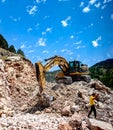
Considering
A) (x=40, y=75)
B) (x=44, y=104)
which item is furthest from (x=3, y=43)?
(x=44, y=104)

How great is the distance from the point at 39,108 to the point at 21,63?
→ 9816 millimetres

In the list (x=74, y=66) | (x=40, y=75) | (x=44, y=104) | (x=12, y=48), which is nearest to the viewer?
(x=44, y=104)

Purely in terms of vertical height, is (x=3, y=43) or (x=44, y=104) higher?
(x=3, y=43)

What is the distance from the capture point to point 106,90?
25562 millimetres

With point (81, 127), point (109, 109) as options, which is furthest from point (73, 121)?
point (109, 109)

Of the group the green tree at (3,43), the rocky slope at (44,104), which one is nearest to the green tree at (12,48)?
the green tree at (3,43)

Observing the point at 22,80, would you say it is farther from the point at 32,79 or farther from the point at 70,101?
the point at 70,101

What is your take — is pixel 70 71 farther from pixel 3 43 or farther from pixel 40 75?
pixel 3 43

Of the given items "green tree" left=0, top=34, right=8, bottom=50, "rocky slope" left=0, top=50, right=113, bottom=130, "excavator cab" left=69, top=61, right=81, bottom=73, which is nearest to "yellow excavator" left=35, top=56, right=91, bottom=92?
"excavator cab" left=69, top=61, right=81, bottom=73

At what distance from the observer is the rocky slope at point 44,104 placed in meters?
16.2

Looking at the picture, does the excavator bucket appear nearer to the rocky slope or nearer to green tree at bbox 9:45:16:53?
the rocky slope

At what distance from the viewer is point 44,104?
21.7 m

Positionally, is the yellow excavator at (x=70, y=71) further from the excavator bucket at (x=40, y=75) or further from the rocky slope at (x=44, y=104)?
the excavator bucket at (x=40, y=75)

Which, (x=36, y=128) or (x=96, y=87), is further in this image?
(x=96, y=87)
